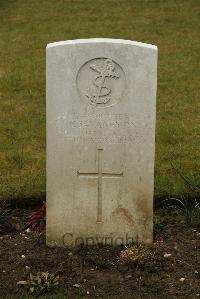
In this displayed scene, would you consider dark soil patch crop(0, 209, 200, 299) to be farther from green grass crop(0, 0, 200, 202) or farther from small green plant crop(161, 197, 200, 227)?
green grass crop(0, 0, 200, 202)

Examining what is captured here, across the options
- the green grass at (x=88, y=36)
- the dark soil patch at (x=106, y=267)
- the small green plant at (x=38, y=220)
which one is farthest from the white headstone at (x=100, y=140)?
the green grass at (x=88, y=36)

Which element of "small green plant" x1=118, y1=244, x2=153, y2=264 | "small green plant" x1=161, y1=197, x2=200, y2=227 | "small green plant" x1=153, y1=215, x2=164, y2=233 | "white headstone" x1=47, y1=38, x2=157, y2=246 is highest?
"white headstone" x1=47, y1=38, x2=157, y2=246

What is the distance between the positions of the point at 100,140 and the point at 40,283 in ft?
4.00

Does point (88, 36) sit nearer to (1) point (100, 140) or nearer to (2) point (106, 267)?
(1) point (100, 140)

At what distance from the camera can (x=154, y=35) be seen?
1292 cm

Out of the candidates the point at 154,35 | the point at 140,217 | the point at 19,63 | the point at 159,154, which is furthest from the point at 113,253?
the point at 154,35

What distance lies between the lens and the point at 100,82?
5117 mm

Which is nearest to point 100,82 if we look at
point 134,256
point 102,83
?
point 102,83

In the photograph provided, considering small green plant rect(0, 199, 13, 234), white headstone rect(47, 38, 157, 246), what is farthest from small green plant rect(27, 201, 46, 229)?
white headstone rect(47, 38, 157, 246)

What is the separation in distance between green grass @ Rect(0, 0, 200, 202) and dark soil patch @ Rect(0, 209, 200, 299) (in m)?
0.87

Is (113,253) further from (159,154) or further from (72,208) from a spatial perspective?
(159,154)

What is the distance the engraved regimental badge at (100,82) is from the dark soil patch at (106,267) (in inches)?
48.0

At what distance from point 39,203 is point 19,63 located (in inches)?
212

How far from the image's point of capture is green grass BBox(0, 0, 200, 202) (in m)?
7.01
